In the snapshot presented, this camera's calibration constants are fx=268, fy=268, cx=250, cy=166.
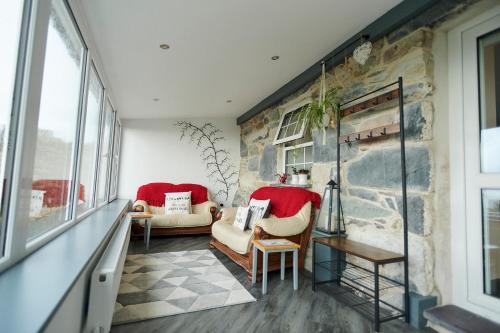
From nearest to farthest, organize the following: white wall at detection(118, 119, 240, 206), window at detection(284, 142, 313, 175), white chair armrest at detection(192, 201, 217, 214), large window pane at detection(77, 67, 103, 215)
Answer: large window pane at detection(77, 67, 103, 215) → window at detection(284, 142, 313, 175) → white chair armrest at detection(192, 201, 217, 214) → white wall at detection(118, 119, 240, 206)

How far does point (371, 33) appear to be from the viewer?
228 cm

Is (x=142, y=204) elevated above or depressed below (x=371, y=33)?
below

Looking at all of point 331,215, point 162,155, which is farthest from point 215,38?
point 162,155

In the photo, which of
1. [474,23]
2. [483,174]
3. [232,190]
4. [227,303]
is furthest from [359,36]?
[232,190]

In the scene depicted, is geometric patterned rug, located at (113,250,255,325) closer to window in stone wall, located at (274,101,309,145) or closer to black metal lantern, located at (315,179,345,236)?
black metal lantern, located at (315,179,345,236)

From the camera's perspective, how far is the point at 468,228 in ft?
6.02

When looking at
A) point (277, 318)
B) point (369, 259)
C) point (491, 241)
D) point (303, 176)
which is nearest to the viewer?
point (491, 241)

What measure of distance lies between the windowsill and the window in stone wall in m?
2.62

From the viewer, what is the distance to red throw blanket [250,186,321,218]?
10.0 ft

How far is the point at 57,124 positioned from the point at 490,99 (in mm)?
2880

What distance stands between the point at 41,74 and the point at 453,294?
2.86 meters

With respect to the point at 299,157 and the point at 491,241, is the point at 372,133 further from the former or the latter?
the point at 299,157

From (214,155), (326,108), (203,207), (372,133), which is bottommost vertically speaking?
(203,207)

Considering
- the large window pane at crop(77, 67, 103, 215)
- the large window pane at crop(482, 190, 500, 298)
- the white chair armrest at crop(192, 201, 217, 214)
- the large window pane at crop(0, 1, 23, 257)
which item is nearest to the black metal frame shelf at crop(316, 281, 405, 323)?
the large window pane at crop(482, 190, 500, 298)
